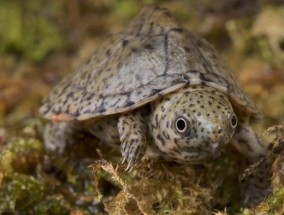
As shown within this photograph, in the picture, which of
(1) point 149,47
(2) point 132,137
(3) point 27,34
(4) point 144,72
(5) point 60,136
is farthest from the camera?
(3) point 27,34

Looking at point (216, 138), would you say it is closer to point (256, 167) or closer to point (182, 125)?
point (182, 125)

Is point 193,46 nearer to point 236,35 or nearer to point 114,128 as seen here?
point 114,128

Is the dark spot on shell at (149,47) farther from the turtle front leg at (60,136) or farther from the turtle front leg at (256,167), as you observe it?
the turtle front leg at (60,136)

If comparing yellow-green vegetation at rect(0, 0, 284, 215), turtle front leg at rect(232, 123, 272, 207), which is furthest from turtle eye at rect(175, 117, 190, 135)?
turtle front leg at rect(232, 123, 272, 207)

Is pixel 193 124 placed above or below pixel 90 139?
above

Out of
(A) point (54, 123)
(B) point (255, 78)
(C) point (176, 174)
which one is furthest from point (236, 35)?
(C) point (176, 174)

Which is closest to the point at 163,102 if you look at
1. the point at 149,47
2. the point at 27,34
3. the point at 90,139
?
the point at 149,47

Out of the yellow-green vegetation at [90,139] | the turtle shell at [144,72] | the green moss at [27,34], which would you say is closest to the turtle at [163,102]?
the turtle shell at [144,72]
